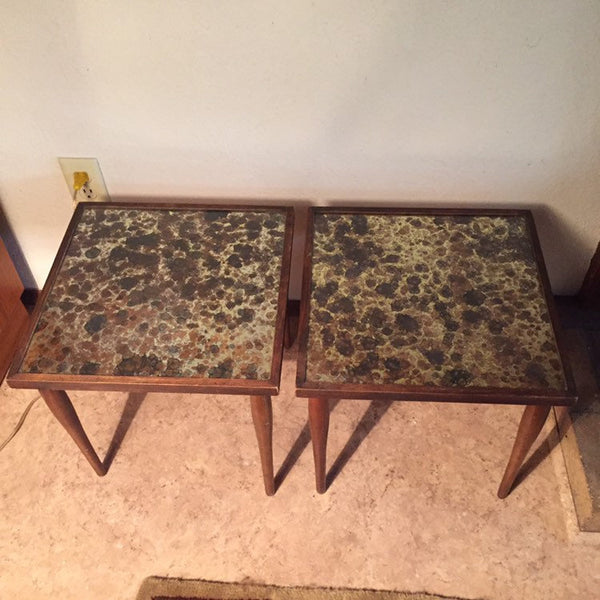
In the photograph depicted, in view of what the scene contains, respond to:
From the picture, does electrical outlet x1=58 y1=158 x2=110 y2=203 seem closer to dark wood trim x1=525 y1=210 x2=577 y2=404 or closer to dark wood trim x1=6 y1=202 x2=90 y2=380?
dark wood trim x1=6 y1=202 x2=90 y2=380

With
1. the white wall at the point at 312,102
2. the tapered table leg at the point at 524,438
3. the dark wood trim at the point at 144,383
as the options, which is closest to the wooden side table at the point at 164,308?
the dark wood trim at the point at 144,383

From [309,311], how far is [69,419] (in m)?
0.52

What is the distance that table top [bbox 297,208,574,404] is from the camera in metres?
1.05

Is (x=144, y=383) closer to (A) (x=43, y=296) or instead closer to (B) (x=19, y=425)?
(A) (x=43, y=296)

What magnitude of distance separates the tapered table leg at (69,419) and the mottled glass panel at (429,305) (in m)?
0.48

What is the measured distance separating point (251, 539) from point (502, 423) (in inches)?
24.7

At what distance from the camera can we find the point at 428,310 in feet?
3.75

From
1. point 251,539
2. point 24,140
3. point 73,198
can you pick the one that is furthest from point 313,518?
point 24,140

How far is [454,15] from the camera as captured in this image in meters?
1.04

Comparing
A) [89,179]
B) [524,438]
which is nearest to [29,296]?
[89,179]

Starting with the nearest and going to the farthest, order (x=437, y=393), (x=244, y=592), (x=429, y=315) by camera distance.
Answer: (x=437, y=393)
(x=429, y=315)
(x=244, y=592)

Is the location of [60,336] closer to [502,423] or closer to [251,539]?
[251,539]

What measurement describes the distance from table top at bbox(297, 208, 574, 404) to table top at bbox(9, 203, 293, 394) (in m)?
0.08

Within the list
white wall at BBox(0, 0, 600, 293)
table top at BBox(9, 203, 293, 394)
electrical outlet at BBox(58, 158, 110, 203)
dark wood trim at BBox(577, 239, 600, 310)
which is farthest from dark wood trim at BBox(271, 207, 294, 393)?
dark wood trim at BBox(577, 239, 600, 310)
